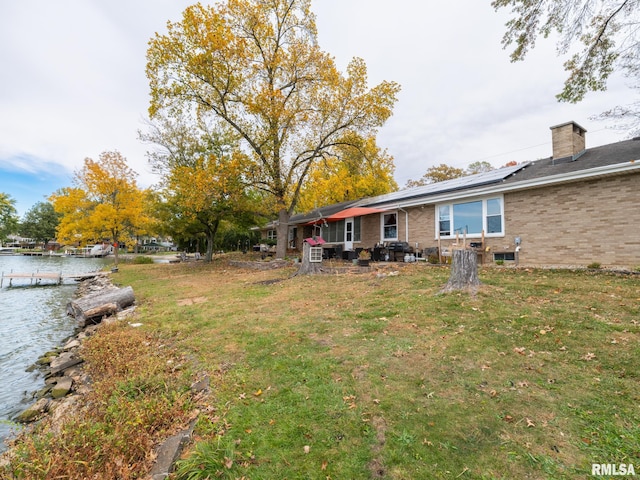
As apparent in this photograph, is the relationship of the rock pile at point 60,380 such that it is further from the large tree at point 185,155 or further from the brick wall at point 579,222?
the brick wall at point 579,222

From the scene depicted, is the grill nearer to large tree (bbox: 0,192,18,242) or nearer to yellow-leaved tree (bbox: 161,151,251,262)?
yellow-leaved tree (bbox: 161,151,251,262)

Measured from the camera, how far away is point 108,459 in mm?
2629

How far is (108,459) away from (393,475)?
2554 millimetres

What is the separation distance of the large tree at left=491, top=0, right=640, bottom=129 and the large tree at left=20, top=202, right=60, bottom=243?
242 feet

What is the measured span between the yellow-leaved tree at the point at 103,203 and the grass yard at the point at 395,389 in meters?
21.7

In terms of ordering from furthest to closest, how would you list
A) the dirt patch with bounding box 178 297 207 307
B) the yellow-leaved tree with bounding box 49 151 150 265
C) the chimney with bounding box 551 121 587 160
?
the yellow-leaved tree with bounding box 49 151 150 265, the chimney with bounding box 551 121 587 160, the dirt patch with bounding box 178 297 207 307

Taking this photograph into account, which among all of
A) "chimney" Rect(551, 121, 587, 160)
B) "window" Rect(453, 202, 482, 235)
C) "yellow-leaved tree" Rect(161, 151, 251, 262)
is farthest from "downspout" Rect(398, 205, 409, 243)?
"yellow-leaved tree" Rect(161, 151, 251, 262)

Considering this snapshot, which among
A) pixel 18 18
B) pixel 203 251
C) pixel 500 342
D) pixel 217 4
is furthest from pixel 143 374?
pixel 203 251

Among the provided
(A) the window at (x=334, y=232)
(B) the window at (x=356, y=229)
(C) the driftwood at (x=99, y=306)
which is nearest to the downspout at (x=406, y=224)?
(B) the window at (x=356, y=229)

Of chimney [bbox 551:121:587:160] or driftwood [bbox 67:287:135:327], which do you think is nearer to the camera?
driftwood [bbox 67:287:135:327]

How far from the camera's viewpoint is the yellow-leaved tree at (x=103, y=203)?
2381 centimetres

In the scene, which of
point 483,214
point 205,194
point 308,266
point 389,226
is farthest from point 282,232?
point 483,214

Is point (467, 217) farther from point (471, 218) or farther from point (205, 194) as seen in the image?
point (205, 194)

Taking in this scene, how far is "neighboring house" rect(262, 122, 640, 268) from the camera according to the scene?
8.30 meters
